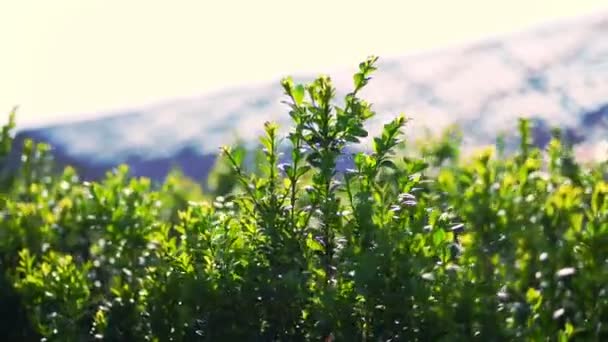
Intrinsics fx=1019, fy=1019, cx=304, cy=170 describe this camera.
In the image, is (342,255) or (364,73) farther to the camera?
(364,73)

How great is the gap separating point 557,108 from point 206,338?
735 centimetres

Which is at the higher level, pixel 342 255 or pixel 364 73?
pixel 364 73

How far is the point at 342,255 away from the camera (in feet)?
10.7

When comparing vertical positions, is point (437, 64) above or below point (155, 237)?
above

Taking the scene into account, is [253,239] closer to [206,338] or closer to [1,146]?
[206,338]

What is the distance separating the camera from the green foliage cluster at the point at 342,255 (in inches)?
109

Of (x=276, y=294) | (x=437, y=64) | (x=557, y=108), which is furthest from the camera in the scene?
(x=437, y=64)

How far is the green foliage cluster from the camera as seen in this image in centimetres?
276

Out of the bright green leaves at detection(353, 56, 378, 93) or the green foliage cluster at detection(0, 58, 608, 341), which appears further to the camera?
the bright green leaves at detection(353, 56, 378, 93)

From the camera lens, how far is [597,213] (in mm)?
2824

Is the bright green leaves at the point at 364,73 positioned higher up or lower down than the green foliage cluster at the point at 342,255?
higher up

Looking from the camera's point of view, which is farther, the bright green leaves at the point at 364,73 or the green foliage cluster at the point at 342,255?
the bright green leaves at the point at 364,73

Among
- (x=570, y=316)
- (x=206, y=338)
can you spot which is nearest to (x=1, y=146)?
(x=206, y=338)

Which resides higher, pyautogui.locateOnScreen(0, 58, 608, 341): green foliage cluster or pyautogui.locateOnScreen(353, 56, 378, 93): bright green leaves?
pyautogui.locateOnScreen(353, 56, 378, 93): bright green leaves
